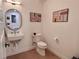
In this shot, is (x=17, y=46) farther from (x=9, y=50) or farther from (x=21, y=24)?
(x=21, y=24)

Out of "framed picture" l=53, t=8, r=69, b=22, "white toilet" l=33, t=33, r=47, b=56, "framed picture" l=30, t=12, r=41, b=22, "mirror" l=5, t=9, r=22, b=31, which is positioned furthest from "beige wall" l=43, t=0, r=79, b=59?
"mirror" l=5, t=9, r=22, b=31

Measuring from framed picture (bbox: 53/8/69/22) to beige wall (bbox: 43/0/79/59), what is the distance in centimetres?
11

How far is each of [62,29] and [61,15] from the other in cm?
51

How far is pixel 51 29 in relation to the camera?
146 inches

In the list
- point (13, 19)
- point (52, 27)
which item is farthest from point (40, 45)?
point (13, 19)

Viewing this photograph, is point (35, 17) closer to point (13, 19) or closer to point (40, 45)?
point (13, 19)

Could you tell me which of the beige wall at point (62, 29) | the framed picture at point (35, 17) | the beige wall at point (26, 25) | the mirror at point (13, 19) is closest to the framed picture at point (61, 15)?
the beige wall at point (62, 29)

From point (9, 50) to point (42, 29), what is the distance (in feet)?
5.91

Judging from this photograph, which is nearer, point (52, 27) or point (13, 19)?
point (13, 19)

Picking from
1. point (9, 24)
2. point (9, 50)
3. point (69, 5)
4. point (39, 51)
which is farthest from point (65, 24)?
point (9, 50)

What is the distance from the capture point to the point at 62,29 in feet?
10.3

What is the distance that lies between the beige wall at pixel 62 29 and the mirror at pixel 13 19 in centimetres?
124

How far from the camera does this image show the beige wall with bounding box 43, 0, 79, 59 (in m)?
2.67

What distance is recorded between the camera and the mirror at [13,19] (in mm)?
3323
